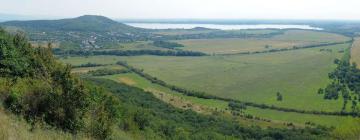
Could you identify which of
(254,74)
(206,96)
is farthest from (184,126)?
(254,74)

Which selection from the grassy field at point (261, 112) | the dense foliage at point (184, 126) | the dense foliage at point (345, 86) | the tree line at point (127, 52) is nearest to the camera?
the dense foliage at point (184, 126)

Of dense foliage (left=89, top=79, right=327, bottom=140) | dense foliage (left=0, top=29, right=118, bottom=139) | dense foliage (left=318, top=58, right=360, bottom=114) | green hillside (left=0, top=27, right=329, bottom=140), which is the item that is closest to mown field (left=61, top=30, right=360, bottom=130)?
dense foliage (left=318, top=58, right=360, bottom=114)

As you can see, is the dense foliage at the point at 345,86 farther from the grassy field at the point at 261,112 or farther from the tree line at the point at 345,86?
the grassy field at the point at 261,112

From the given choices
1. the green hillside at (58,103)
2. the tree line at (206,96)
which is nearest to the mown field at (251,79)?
the tree line at (206,96)

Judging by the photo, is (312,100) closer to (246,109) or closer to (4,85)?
(246,109)

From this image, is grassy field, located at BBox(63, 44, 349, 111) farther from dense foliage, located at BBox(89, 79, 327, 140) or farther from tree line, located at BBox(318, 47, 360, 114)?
dense foliage, located at BBox(89, 79, 327, 140)

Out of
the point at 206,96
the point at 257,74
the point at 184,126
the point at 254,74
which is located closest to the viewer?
the point at 184,126

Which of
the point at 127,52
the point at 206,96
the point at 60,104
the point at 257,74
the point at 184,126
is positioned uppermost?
the point at 60,104

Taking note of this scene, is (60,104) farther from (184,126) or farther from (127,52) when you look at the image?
Result: (127,52)

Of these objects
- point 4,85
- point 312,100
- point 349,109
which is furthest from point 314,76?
point 4,85
